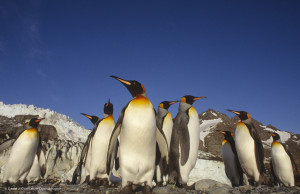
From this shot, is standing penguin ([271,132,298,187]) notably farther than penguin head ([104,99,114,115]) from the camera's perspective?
Yes

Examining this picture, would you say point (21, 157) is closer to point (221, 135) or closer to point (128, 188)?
point (128, 188)

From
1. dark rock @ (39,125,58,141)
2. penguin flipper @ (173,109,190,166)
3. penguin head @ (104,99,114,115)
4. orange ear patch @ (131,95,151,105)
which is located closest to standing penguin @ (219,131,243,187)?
penguin flipper @ (173,109,190,166)

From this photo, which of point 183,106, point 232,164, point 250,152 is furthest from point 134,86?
point 232,164

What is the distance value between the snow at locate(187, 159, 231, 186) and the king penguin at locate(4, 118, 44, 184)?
286 inches

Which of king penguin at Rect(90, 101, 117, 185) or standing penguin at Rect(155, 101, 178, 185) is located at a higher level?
standing penguin at Rect(155, 101, 178, 185)

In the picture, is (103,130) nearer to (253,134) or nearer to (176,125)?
(176,125)

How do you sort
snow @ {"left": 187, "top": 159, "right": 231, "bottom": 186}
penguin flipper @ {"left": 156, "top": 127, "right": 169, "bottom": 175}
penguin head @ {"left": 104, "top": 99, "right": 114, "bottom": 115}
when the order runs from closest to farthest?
penguin flipper @ {"left": 156, "top": 127, "right": 169, "bottom": 175}, penguin head @ {"left": 104, "top": 99, "right": 114, "bottom": 115}, snow @ {"left": 187, "top": 159, "right": 231, "bottom": 186}

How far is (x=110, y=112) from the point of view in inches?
250

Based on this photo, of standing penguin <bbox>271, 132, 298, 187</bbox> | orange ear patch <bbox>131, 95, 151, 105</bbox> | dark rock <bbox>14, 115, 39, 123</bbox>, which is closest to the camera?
orange ear patch <bbox>131, 95, 151, 105</bbox>

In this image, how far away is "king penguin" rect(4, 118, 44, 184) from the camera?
5875mm

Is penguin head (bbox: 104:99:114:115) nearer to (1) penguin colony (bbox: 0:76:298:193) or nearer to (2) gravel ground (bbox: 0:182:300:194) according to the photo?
(1) penguin colony (bbox: 0:76:298:193)

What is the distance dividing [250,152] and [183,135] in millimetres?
2313

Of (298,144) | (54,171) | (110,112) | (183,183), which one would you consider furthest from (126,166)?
(298,144)

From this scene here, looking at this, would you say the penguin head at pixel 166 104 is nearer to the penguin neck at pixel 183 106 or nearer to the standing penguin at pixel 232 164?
the penguin neck at pixel 183 106
